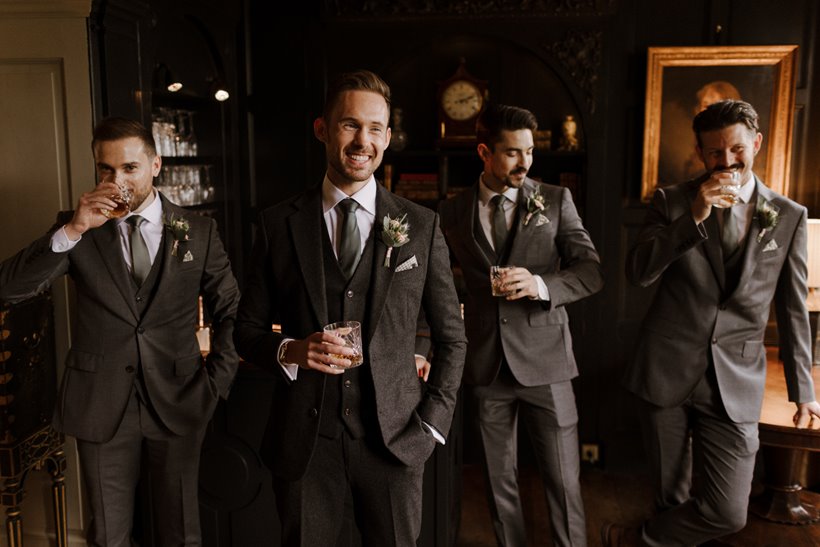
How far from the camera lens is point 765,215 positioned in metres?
2.91

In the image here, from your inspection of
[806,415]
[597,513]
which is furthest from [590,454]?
[806,415]

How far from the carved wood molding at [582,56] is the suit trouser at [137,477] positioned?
316cm

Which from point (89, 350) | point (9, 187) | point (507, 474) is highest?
point (9, 187)

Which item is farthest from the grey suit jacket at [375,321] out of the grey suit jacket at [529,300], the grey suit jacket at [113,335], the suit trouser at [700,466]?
the suit trouser at [700,466]

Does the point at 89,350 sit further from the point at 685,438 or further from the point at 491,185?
the point at 685,438

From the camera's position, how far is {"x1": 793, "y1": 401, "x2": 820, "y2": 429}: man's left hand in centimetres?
304

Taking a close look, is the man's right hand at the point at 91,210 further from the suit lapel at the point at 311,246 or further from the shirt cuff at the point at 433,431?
the shirt cuff at the point at 433,431

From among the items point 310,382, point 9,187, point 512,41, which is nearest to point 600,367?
point 512,41

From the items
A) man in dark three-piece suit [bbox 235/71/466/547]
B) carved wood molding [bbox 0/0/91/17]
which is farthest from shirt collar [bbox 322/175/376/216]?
carved wood molding [bbox 0/0/91/17]

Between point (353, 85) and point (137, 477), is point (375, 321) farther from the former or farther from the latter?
point (137, 477)

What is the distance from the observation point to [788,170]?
4.64 metres

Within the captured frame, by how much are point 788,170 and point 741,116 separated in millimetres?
2114

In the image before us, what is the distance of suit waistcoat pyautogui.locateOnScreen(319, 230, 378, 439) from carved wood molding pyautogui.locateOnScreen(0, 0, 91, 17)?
72.2 inches

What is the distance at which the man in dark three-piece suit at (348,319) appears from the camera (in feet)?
7.04
